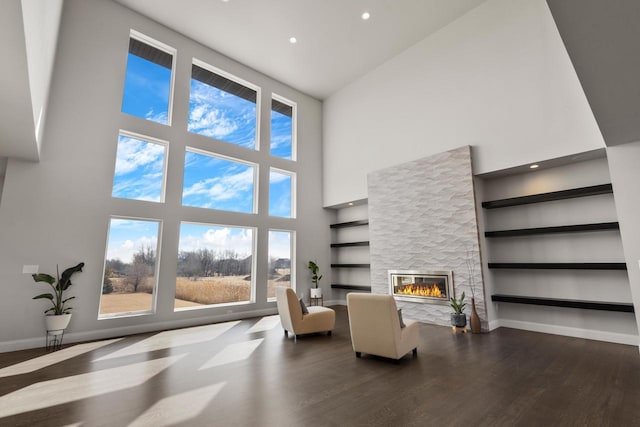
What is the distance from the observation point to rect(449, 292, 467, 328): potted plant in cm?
538

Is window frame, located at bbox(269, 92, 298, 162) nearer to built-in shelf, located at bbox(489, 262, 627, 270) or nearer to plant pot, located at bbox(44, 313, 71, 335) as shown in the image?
built-in shelf, located at bbox(489, 262, 627, 270)

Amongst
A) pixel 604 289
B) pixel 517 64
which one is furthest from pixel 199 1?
pixel 604 289

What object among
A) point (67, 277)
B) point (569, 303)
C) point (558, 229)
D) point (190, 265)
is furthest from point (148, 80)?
point (569, 303)

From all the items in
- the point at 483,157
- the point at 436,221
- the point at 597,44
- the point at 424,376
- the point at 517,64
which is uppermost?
the point at 517,64

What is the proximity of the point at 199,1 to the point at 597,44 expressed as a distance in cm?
677

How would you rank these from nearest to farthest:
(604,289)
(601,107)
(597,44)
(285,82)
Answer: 1. (597,44)
2. (601,107)
3. (604,289)
4. (285,82)

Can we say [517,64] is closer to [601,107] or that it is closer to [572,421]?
[601,107]

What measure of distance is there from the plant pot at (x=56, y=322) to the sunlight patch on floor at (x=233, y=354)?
8.73ft

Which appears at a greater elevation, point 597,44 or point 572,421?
point 597,44

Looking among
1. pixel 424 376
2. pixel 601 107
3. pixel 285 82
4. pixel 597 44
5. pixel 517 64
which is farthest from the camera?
pixel 285 82

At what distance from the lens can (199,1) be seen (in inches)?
237

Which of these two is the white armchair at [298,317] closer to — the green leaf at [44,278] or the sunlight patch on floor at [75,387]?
the sunlight patch on floor at [75,387]

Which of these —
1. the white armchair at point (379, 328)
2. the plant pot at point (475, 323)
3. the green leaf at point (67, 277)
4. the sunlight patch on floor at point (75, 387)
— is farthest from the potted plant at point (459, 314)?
the green leaf at point (67, 277)

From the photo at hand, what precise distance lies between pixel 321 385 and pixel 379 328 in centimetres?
109
